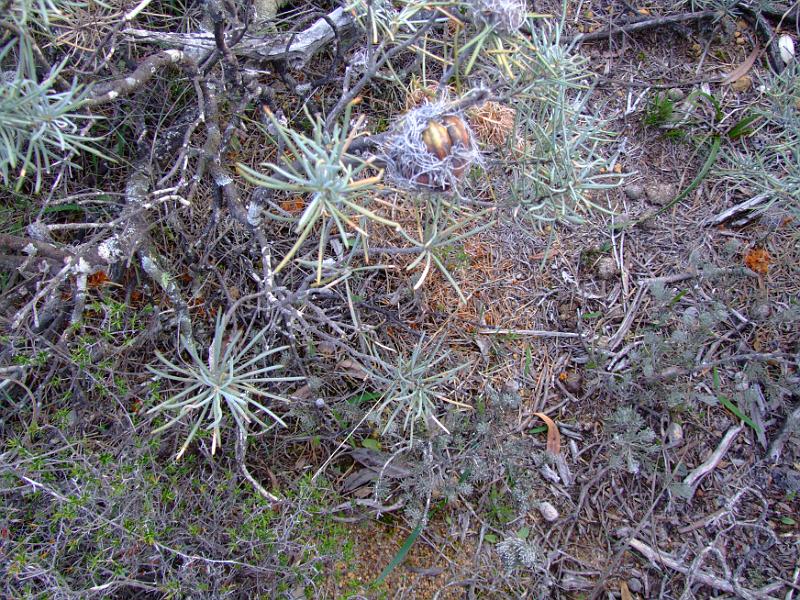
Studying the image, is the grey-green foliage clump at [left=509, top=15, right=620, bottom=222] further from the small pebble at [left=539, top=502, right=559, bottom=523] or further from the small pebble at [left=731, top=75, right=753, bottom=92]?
the small pebble at [left=731, top=75, right=753, bottom=92]

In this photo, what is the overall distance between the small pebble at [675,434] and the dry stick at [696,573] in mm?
403

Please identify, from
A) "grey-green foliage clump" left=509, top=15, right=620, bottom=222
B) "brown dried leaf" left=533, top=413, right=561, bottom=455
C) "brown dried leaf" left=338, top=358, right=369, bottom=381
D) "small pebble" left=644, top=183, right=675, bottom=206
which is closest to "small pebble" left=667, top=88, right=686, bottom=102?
"small pebble" left=644, top=183, right=675, bottom=206

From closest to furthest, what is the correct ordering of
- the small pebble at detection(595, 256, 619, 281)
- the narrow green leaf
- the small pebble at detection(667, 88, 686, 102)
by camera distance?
the narrow green leaf
the small pebble at detection(595, 256, 619, 281)
the small pebble at detection(667, 88, 686, 102)

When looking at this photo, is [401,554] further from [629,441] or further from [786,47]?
→ [786,47]

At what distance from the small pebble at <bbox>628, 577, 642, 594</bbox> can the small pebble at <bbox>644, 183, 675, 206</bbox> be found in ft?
5.02

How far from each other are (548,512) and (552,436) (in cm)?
28

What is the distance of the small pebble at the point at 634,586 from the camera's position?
2049 millimetres

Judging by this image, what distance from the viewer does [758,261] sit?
2.39 metres

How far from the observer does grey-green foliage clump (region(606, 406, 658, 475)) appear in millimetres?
2070

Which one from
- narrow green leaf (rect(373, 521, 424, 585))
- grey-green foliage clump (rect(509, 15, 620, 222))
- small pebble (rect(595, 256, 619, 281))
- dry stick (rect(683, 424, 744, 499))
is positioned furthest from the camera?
small pebble (rect(595, 256, 619, 281))

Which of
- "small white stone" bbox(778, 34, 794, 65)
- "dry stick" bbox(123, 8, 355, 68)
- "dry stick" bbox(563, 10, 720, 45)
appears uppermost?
"dry stick" bbox(123, 8, 355, 68)

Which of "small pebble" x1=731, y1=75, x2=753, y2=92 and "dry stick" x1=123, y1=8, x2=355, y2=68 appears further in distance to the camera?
"small pebble" x1=731, y1=75, x2=753, y2=92

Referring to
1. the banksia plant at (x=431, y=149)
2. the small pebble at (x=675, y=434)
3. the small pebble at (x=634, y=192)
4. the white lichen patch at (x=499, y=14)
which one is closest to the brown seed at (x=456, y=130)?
the banksia plant at (x=431, y=149)

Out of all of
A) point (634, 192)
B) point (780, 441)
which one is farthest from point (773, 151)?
point (780, 441)
